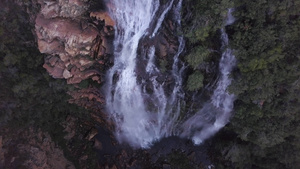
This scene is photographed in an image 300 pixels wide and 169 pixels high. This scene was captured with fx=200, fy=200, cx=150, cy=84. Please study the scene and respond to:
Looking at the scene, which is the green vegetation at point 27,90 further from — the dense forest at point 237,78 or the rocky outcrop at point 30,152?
the rocky outcrop at point 30,152

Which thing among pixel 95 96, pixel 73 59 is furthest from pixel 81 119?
pixel 73 59

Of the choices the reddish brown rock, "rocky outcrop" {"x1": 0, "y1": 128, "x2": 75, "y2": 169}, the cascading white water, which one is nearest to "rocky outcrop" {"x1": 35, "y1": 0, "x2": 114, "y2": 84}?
the reddish brown rock

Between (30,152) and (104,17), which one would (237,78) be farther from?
(30,152)

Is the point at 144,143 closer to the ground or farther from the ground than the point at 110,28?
closer to the ground

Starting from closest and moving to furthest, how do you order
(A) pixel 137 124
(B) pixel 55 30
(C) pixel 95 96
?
(B) pixel 55 30 < (C) pixel 95 96 < (A) pixel 137 124

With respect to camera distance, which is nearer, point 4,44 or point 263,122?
point 4,44

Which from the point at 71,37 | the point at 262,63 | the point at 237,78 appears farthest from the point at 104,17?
the point at 262,63

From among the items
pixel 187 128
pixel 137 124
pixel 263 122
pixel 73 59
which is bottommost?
pixel 263 122

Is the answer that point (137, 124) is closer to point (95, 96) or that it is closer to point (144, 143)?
point (144, 143)
